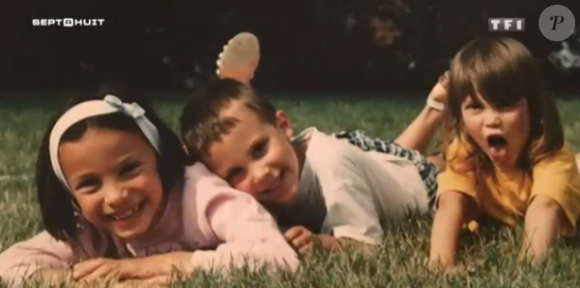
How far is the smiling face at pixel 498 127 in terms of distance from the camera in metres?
1.60

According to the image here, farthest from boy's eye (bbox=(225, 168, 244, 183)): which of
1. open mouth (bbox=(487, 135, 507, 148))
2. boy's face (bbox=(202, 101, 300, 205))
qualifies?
open mouth (bbox=(487, 135, 507, 148))

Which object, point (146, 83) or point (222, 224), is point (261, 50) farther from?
point (222, 224)

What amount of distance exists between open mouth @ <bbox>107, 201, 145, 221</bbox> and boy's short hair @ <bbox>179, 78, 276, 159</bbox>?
0.38ft

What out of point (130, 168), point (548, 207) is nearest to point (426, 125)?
point (548, 207)

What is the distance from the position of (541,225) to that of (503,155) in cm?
13

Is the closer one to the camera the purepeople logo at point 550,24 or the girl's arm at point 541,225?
the girl's arm at point 541,225

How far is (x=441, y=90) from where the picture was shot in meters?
1.71

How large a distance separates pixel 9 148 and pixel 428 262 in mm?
722

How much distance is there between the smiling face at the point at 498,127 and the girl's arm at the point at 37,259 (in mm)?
666

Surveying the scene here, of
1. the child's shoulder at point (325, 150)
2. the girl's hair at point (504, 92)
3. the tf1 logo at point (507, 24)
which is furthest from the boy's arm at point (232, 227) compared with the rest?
the tf1 logo at point (507, 24)

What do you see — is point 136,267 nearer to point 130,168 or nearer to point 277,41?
point 130,168

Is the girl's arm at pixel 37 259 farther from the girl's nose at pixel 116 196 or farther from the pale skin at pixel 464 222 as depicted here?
the pale skin at pixel 464 222

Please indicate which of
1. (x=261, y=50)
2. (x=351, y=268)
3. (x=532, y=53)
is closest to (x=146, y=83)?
(x=261, y=50)

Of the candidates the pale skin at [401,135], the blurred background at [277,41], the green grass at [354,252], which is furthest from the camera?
the blurred background at [277,41]
